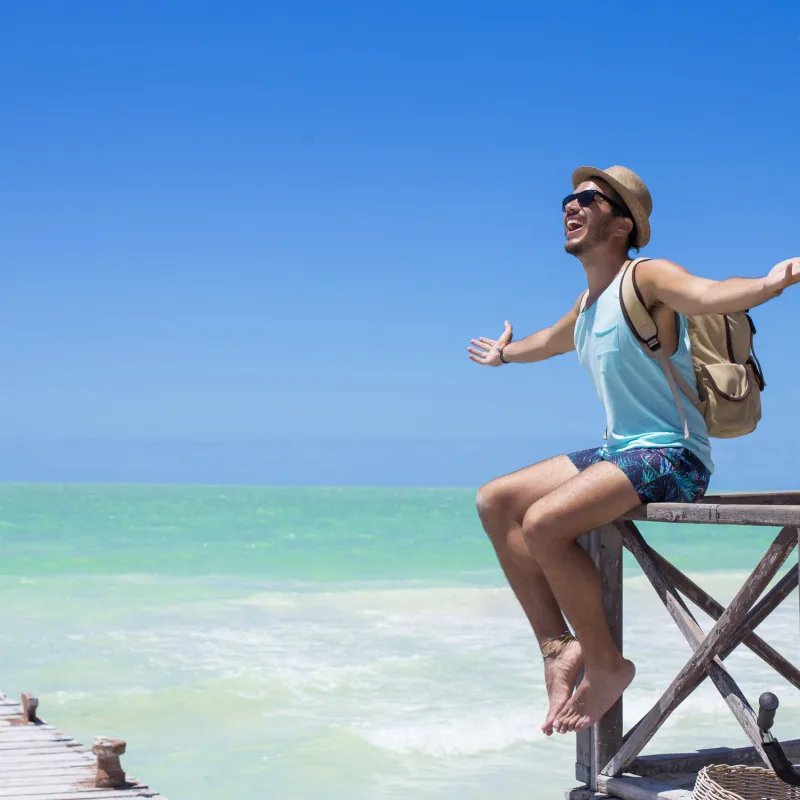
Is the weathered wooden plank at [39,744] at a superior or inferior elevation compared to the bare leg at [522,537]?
inferior

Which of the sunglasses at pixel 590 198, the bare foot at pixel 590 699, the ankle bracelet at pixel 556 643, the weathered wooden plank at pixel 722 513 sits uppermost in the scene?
the sunglasses at pixel 590 198

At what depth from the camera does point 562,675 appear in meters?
3.40

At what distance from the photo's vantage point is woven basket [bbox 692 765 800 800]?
301 centimetres

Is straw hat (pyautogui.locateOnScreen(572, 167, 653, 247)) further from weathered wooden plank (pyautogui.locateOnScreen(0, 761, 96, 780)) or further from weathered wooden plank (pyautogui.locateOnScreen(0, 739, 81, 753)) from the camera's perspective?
weathered wooden plank (pyautogui.locateOnScreen(0, 739, 81, 753))

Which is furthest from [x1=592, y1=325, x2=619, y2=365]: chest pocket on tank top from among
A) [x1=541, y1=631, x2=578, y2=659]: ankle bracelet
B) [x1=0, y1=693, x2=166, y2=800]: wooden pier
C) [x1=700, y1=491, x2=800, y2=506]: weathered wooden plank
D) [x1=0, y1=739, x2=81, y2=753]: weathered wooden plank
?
[x1=0, y1=739, x2=81, y2=753]: weathered wooden plank

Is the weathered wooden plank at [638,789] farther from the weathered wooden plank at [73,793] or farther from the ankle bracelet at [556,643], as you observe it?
the weathered wooden plank at [73,793]

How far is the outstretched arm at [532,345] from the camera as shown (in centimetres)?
400

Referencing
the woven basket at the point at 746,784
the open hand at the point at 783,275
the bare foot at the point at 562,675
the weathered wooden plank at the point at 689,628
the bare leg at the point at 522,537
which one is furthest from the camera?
the bare leg at the point at 522,537

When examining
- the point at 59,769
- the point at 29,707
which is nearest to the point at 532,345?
the point at 59,769

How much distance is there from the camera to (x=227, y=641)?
1462 centimetres

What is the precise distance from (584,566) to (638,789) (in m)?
0.69

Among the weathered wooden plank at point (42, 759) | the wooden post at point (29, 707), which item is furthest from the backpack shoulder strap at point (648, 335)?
the wooden post at point (29, 707)

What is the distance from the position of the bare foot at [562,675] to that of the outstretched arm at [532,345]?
1.09 metres

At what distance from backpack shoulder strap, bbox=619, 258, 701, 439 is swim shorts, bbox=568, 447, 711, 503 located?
8cm
